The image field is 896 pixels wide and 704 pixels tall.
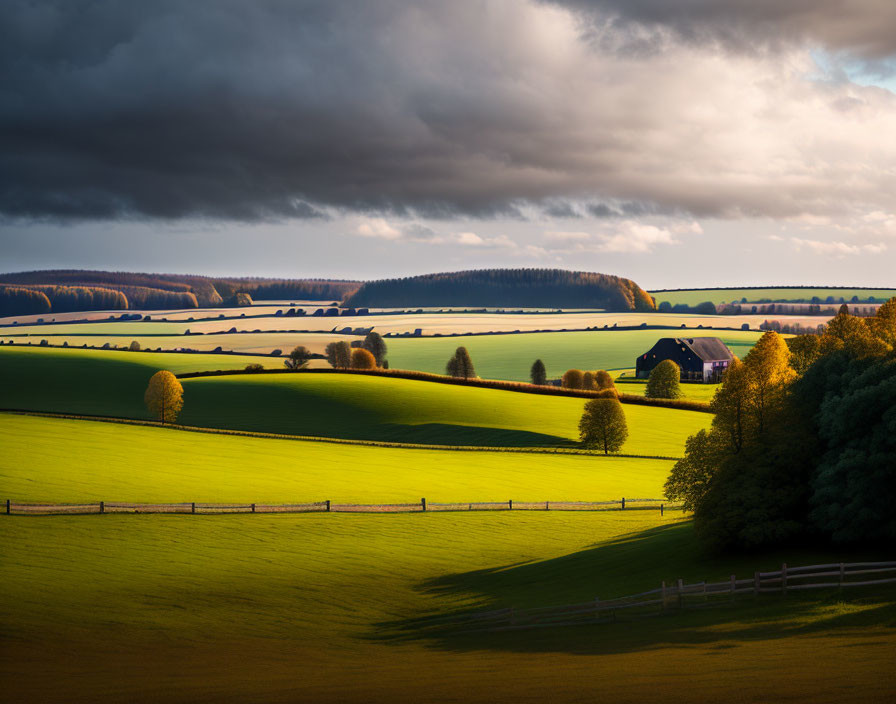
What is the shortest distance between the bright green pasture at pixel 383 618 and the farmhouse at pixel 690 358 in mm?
95965

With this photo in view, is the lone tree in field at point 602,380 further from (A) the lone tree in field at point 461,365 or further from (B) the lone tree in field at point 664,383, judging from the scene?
(A) the lone tree in field at point 461,365

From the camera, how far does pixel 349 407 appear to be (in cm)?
9969

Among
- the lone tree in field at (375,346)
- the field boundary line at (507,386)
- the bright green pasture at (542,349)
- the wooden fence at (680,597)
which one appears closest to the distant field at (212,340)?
the lone tree in field at (375,346)

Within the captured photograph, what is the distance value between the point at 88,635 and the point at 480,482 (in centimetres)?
3976

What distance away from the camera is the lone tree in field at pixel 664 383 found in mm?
116438

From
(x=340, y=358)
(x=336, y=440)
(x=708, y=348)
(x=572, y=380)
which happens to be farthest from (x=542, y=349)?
(x=336, y=440)

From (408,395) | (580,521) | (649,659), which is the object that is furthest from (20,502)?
(408,395)

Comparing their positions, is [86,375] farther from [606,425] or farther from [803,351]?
[803,351]

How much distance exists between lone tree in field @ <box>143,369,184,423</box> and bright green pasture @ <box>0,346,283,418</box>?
6.29 metres

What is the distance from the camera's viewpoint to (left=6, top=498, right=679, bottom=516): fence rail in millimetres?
47125

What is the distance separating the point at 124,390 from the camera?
110m

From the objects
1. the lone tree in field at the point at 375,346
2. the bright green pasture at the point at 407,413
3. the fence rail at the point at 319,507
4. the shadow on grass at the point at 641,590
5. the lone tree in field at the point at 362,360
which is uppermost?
the lone tree in field at the point at 375,346

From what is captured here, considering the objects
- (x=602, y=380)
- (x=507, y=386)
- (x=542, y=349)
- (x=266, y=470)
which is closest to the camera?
(x=266, y=470)

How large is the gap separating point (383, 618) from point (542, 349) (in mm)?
138196
